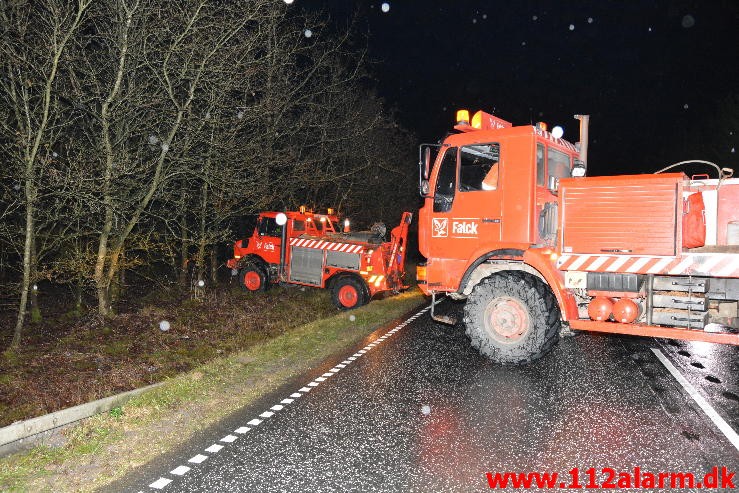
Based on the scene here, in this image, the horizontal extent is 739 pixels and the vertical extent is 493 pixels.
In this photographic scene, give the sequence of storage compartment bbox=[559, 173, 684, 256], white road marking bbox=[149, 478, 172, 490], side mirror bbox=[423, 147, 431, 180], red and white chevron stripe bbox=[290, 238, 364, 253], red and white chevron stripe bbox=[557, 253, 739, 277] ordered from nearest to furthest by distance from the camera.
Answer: white road marking bbox=[149, 478, 172, 490]
red and white chevron stripe bbox=[557, 253, 739, 277]
storage compartment bbox=[559, 173, 684, 256]
side mirror bbox=[423, 147, 431, 180]
red and white chevron stripe bbox=[290, 238, 364, 253]

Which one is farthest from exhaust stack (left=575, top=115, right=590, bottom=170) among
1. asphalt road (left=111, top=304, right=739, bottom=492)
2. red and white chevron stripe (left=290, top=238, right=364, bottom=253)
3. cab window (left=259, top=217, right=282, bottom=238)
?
cab window (left=259, top=217, right=282, bottom=238)

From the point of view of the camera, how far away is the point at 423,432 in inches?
189

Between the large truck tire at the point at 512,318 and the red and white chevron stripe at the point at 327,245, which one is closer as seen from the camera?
the large truck tire at the point at 512,318

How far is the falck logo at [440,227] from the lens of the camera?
25.3ft

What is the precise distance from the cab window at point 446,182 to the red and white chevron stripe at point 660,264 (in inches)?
74.6

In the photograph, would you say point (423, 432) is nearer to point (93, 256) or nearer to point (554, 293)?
point (554, 293)

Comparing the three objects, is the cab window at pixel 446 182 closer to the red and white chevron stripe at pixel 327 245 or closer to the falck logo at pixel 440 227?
the falck logo at pixel 440 227

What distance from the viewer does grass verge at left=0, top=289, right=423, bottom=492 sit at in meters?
4.02

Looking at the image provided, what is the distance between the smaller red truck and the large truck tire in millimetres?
5246

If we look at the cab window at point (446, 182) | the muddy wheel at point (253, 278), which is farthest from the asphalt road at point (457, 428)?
the muddy wheel at point (253, 278)

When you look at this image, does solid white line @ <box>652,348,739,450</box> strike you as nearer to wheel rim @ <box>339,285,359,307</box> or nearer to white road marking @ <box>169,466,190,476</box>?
white road marking @ <box>169,466,190,476</box>

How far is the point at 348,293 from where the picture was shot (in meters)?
13.2

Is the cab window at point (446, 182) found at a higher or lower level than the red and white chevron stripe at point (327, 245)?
higher

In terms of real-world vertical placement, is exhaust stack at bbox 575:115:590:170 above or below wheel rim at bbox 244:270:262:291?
above
